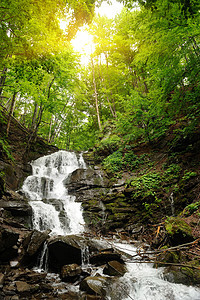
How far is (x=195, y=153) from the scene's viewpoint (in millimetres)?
8000

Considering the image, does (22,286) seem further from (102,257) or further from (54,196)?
(54,196)

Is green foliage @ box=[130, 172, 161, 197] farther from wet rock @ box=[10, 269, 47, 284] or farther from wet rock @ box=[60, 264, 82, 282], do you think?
wet rock @ box=[10, 269, 47, 284]

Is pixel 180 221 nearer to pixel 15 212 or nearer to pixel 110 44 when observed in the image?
pixel 15 212

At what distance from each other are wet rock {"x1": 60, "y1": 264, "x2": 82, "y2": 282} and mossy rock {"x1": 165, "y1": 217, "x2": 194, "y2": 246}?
2.98 metres

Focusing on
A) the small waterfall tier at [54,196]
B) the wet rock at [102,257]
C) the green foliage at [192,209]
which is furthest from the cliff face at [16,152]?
the green foliage at [192,209]

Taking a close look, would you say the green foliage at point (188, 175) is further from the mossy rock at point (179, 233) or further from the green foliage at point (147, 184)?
the mossy rock at point (179, 233)

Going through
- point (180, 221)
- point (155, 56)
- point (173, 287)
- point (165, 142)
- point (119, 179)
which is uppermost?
point (155, 56)

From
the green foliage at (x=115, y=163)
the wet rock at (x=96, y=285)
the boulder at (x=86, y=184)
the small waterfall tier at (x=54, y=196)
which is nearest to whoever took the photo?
the wet rock at (x=96, y=285)

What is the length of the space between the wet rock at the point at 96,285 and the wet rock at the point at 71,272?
2.00 feet

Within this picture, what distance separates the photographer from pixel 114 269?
4.54 metres

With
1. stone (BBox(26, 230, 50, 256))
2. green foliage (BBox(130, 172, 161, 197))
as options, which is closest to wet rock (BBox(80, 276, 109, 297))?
stone (BBox(26, 230, 50, 256))

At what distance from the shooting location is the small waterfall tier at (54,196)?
7.82 m

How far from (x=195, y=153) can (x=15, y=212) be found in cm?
909

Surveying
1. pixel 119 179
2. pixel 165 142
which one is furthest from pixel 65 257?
pixel 165 142
